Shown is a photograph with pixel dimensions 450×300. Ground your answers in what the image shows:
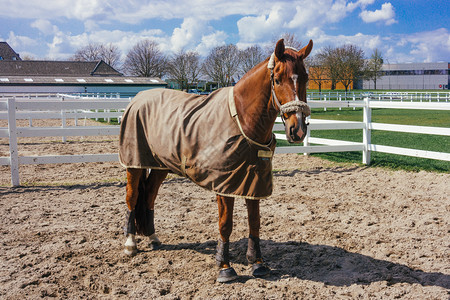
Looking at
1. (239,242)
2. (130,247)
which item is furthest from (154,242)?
(239,242)

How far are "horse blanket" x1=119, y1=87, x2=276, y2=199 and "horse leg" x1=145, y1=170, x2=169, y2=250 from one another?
0.30 metres

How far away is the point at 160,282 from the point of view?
3070 mm

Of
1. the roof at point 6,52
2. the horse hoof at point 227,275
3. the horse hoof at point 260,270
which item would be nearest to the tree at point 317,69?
the horse hoof at point 260,270

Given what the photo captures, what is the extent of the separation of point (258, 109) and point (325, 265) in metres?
1.53

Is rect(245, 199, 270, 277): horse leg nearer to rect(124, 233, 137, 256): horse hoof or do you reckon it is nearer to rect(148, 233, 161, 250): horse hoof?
rect(148, 233, 161, 250): horse hoof

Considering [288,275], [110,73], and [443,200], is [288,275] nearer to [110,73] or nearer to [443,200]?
[443,200]

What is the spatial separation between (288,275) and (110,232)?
2.05 meters

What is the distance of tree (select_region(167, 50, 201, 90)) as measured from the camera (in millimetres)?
53625

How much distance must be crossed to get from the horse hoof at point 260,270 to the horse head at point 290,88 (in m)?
1.14

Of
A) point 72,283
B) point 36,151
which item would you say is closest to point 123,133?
point 72,283

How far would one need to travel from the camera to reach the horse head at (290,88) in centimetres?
264

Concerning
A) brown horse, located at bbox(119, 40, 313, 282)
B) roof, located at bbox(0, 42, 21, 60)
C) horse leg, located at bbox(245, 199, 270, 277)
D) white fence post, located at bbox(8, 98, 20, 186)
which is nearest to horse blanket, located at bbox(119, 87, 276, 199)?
brown horse, located at bbox(119, 40, 313, 282)

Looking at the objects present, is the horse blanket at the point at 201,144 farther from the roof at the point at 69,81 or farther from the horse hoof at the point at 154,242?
the roof at the point at 69,81

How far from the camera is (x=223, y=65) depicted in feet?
148
